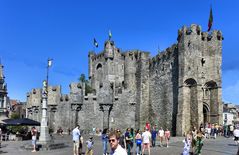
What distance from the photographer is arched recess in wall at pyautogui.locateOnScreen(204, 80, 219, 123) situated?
123 ft

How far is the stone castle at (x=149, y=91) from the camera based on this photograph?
123 feet

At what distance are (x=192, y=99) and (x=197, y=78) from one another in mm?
2138

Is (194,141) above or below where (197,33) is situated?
below

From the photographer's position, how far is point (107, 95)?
4747cm

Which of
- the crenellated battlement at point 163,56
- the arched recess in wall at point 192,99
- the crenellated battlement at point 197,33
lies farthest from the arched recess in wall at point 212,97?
the crenellated battlement at point 163,56

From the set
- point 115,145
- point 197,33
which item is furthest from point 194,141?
point 197,33

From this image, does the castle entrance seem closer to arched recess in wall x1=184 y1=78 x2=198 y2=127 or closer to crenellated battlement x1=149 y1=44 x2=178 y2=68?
arched recess in wall x1=184 y1=78 x2=198 y2=127

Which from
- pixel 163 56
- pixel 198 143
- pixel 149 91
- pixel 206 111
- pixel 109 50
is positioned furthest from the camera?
pixel 109 50

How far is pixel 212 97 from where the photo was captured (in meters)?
37.9

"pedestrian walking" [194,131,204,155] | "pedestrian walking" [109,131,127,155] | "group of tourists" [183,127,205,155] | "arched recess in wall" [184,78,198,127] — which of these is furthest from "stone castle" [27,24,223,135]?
"pedestrian walking" [109,131,127,155]

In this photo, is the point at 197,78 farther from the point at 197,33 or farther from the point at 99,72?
the point at 99,72

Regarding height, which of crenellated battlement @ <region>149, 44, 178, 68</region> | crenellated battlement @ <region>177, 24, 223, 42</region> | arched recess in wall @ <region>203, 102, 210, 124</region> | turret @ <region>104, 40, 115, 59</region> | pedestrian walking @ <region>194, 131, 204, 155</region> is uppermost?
turret @ <region>104, 40, 115, 59</region>

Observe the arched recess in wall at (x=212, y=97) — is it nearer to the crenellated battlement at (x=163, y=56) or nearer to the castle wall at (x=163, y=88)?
the castle wall at (x=163, y=88)

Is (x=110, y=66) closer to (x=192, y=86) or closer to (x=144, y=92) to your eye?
(x=144, y=92)
